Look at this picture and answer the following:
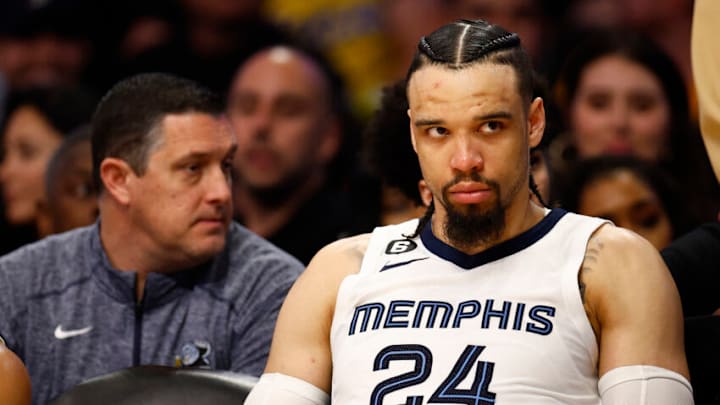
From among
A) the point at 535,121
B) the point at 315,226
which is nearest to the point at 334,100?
the point at 315,226

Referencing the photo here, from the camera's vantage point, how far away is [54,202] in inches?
146

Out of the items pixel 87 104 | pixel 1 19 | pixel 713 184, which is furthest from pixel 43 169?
pixel 713 184

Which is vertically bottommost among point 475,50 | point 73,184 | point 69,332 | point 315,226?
point 315,226

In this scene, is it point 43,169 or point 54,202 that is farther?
point 43,169

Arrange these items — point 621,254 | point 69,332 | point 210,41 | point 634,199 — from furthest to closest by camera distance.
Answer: point 210,41 → point 634,199 → point 69,332 → point 621,254

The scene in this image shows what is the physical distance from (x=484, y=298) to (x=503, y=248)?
96 mm

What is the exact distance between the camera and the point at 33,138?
4305 millimetres

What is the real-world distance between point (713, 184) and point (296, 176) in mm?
1297

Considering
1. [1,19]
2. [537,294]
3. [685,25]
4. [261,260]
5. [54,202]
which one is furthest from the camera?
[1,19]

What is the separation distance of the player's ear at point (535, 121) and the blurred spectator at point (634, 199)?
129 cm

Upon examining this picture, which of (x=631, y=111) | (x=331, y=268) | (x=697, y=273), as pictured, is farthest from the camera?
(x=631, y=111)

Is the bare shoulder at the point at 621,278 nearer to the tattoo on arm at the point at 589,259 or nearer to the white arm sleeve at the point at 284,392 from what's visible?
the tattoo on arm at the point at 589,259

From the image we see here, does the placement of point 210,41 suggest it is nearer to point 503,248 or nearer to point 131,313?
point 131,313

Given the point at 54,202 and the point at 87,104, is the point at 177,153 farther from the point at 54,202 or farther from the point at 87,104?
the point at 87,104
